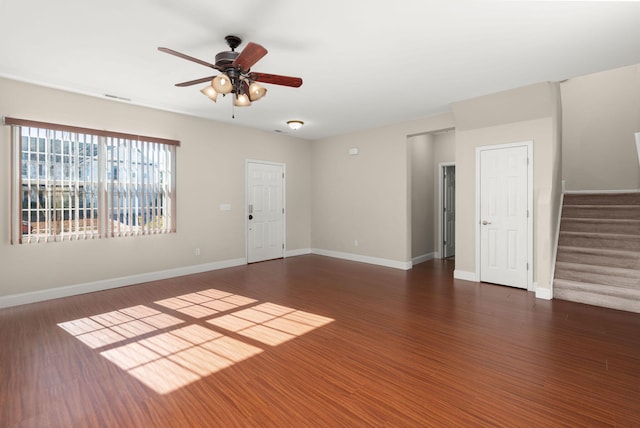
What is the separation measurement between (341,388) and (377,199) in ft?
15.5

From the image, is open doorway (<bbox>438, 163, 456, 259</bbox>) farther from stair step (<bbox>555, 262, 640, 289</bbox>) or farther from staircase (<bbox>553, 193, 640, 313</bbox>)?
stair step (<bbox>555, 262, 640, 289</bbox>)

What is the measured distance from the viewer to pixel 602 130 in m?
6.38

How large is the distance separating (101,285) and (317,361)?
12.5 feet

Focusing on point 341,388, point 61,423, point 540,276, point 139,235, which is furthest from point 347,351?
point 139,235

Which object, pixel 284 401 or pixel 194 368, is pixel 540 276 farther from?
pixel 194 368

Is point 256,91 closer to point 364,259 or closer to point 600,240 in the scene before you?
point 364,259

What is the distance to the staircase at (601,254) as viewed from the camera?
155 inches

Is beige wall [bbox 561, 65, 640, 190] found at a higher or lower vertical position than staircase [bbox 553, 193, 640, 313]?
higher

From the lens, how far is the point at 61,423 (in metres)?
1.88

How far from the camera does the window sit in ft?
13.2

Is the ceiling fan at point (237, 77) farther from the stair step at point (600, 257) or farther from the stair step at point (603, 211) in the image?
the stair step at point (603, 211)

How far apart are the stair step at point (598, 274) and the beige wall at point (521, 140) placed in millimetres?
303

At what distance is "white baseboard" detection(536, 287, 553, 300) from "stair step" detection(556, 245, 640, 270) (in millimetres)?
616

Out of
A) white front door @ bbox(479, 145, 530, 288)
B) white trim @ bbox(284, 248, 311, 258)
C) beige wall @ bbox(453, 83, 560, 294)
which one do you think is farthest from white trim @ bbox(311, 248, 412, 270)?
white front door @ bbox(479, 145, 530, 288)
